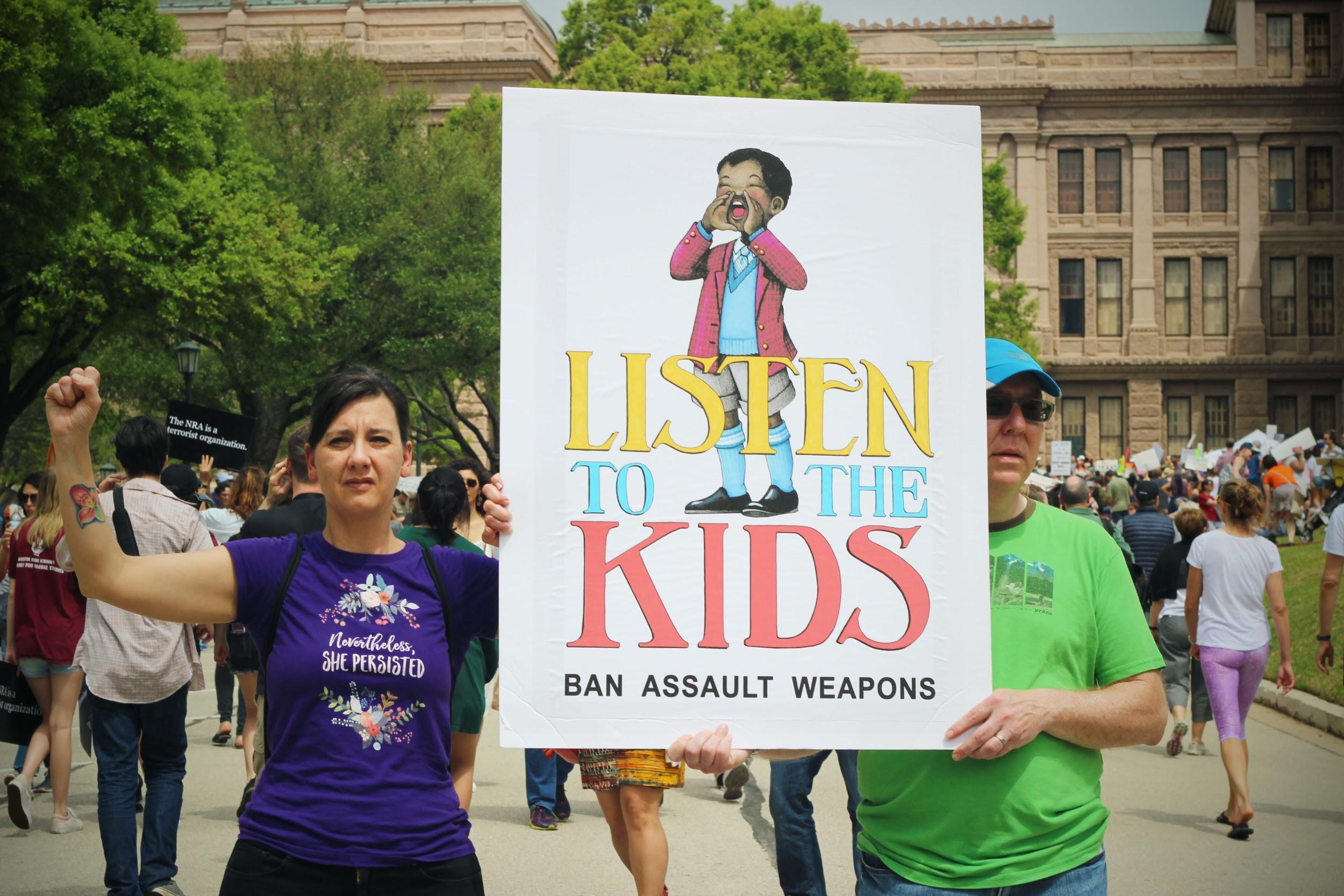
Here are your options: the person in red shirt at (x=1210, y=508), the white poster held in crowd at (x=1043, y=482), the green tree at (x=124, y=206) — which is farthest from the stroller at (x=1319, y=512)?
the green tree at (x=124, y=206)

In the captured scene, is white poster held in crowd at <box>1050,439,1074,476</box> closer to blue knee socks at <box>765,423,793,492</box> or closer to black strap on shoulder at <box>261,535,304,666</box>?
blue knee socks at <box>765,423,793,492</box>

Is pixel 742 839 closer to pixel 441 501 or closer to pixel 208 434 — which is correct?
pixel 441 501

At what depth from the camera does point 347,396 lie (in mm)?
3139

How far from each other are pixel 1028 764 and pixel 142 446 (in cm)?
458

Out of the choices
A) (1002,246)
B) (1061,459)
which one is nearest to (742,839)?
(1061,459)

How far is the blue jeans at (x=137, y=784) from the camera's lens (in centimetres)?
575

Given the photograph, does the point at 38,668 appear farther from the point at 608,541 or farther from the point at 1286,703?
the point at 1286,703

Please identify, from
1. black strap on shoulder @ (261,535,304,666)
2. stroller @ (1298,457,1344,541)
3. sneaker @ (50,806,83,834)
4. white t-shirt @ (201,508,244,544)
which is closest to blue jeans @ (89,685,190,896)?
sneaker @ (50,806,83,834)

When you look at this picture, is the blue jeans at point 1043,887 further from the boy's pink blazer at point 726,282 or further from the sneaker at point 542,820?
the sneaker at point 542,820

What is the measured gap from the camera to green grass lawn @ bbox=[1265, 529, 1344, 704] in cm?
1248

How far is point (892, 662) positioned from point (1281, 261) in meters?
62.4

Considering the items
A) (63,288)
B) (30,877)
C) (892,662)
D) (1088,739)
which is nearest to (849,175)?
(892,662)

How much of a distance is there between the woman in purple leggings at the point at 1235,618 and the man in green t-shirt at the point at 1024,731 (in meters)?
5.19

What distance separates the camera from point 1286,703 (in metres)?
12.7
